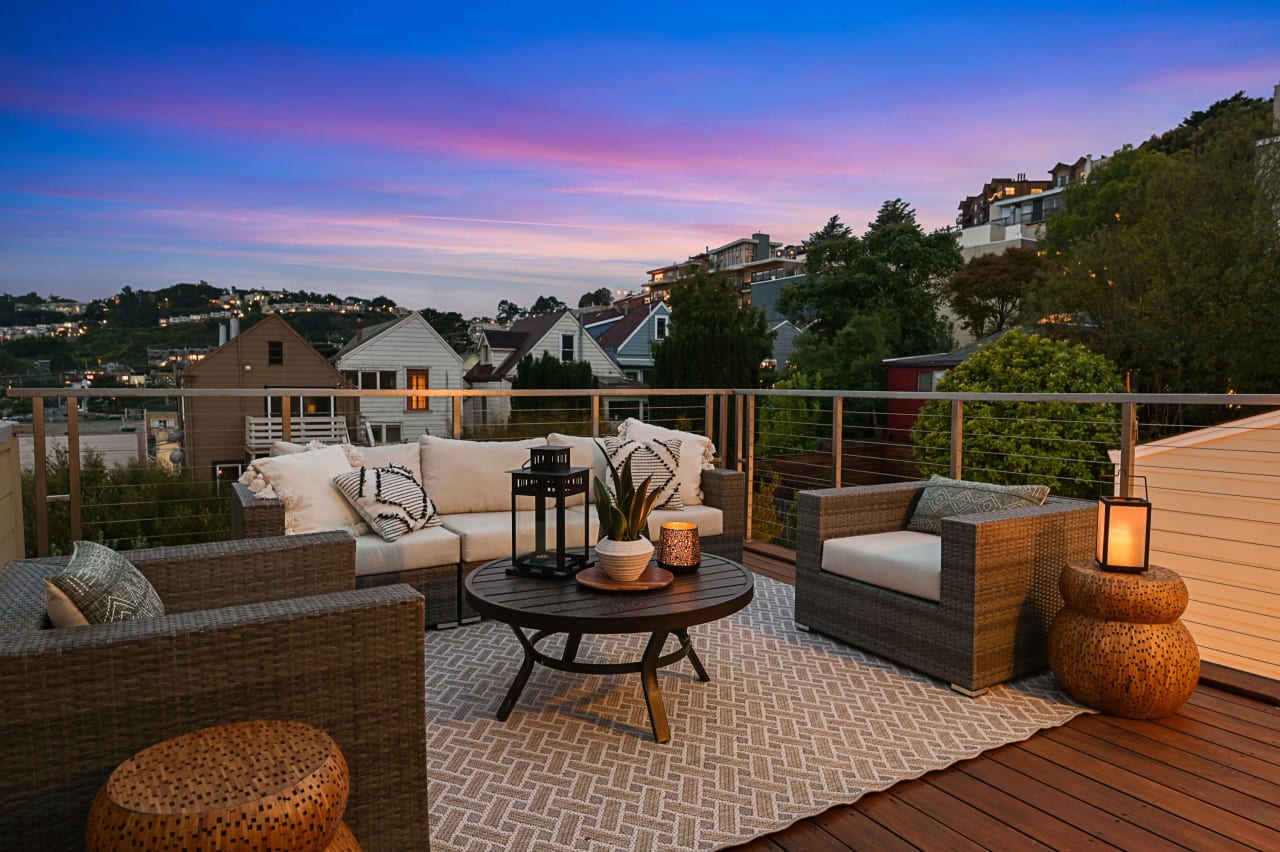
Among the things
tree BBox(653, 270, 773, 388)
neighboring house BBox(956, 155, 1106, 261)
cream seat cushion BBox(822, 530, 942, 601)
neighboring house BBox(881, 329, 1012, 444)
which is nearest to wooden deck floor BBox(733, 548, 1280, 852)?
cream seat cushion BBox(822, 530, 942, 601)

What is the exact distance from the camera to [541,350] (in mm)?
23594

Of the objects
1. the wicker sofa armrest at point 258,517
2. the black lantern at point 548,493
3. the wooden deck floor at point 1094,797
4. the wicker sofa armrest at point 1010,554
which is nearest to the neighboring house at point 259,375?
the wicker sofa armrest at point 258,517

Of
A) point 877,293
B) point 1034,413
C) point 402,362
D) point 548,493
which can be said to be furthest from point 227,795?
point 877,293

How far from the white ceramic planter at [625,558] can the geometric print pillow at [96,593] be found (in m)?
1.33

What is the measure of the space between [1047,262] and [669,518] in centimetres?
1780

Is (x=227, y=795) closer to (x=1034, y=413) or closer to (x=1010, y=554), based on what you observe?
(x=1010, y=554)

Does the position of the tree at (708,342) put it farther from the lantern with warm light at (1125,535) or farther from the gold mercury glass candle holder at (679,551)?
the lantern with warm light at (1125,535)

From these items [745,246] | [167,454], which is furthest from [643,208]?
[745,246]

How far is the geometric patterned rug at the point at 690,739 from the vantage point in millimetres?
2037

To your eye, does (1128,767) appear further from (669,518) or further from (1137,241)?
(1137,241)

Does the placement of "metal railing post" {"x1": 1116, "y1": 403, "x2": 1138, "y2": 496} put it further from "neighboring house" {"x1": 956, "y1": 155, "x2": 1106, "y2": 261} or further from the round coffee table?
"neighboring house" {"x1": 956, "y1": 155, "x2": 1106, "y2": 261}

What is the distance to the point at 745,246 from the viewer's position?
4862 centimetres

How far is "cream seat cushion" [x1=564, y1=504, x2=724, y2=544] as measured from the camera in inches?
163

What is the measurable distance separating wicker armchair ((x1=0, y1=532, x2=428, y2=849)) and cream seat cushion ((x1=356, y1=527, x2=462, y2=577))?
1495 mm
